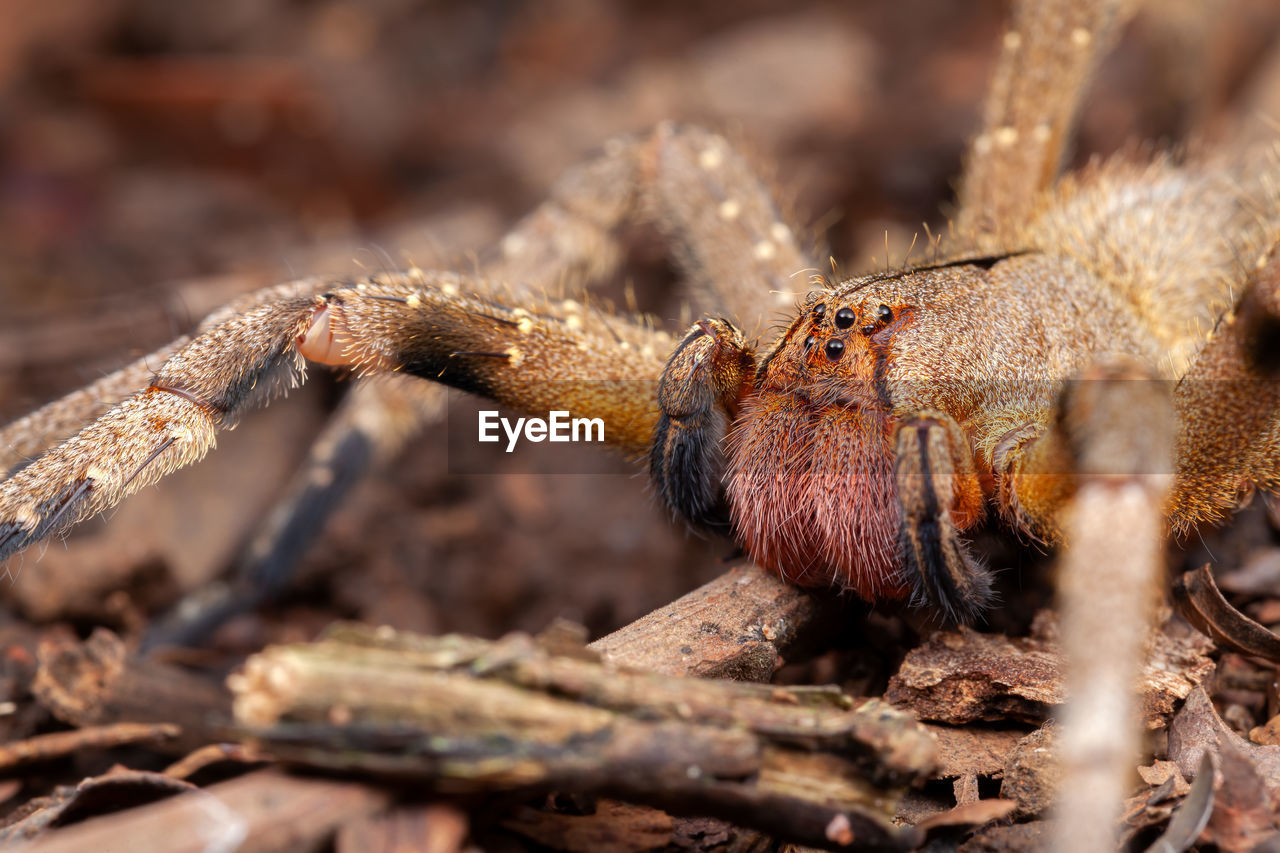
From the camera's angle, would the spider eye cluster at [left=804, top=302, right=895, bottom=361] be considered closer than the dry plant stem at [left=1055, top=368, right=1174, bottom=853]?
No

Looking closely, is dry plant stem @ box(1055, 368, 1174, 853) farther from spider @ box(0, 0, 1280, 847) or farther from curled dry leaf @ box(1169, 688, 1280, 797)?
curled dry leaf @ box(1169, 688, 1280, 797)

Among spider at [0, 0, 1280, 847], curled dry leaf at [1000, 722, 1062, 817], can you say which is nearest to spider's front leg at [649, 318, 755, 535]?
spider at [0, 0, 1280, 847]

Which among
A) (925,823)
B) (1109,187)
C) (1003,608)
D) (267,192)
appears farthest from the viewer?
(267,192)

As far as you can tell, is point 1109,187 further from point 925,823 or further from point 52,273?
point 52,273

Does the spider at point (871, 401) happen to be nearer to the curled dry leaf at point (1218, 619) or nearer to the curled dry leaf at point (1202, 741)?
the curled dry leaf at point (1218, 619)

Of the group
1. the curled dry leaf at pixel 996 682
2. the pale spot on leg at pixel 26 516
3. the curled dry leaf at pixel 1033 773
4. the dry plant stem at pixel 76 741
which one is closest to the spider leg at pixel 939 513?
the curled dry leaf at pixel 996 682

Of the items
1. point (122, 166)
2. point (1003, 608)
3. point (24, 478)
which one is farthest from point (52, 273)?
point (1003, 608)
